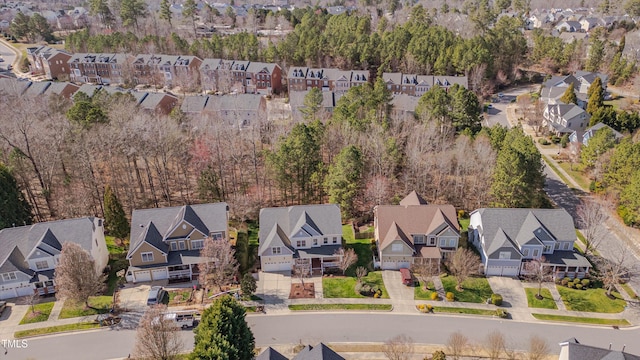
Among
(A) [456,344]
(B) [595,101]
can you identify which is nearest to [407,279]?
(A) [456,344]

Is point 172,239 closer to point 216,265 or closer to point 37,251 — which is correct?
point 216,265

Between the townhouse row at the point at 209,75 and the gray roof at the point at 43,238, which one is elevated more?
the townhouse row at the point at 209,75

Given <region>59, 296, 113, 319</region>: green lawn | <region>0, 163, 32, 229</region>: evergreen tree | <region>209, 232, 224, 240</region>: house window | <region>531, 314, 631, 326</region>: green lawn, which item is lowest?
A: <region>531, 314, 631, 326</region>: green lawn

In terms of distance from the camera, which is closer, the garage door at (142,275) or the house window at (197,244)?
the garage door at (142,275)

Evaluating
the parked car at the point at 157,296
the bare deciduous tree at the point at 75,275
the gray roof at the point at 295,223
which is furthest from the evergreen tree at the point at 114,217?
the gray roof at the point at 295,223

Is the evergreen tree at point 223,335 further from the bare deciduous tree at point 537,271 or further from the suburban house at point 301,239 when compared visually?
the bare deciduous tree at point 537,271

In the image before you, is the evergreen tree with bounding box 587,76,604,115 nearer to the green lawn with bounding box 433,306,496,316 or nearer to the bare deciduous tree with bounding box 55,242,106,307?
the green lawn with bounding box 433,306,496,316

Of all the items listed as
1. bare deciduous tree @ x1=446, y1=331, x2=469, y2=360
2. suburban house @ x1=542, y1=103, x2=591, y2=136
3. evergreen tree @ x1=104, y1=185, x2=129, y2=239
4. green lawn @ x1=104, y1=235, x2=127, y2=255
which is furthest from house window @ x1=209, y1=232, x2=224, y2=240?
suburban house @ x1=542, y1=103, x2=591, y2=136
